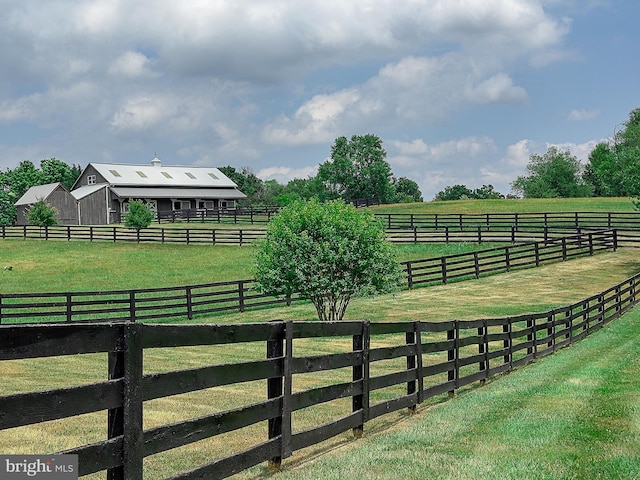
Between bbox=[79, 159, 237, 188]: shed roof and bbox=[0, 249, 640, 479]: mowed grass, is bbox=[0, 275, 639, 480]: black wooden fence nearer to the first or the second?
bbox=[0, 249, 640, 479]: mowed grass

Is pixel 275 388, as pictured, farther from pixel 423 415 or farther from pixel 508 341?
pixel 508 341

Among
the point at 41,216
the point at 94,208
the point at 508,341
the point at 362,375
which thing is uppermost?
the point at 94,208

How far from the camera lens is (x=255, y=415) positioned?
630cm

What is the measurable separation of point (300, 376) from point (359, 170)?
107306 millimetres

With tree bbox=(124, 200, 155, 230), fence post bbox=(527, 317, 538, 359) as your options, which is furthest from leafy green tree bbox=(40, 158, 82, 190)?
fence post bbox=(527, 317, 538, 359)

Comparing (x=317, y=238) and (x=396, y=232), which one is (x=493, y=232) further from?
(x=317, y=238)

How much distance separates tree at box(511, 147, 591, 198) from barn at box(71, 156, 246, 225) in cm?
6068

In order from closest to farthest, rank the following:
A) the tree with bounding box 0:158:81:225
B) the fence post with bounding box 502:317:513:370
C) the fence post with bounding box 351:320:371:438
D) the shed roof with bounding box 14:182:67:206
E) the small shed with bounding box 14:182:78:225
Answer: the fence post with bounding box 351:320:371:438 < the fence post with bounding box 502:317:513:370 < the small shed with bounding box 14:182:78:225 < the shed roof with bounding box 14:182:67:206 < the tree with bounding box 0:158:81:225

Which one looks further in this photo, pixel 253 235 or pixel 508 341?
pixel 253 235

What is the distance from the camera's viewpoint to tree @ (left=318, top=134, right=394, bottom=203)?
4722 inches

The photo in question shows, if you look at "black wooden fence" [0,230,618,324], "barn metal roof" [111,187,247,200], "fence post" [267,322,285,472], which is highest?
"barn metal roof" [111,187,247,200]

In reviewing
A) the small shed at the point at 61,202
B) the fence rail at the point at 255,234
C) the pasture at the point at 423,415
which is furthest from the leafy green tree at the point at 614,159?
the pasture at the point at 423,415

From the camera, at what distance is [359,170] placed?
121m

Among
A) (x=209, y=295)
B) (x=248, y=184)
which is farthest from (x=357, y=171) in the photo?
(x=209, y=295)
